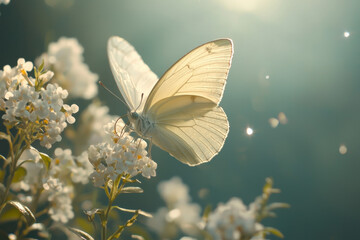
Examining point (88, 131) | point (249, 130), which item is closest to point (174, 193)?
point (88, 131)

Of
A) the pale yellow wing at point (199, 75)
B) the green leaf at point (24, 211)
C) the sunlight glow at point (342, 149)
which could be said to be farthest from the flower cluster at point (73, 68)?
the sunlight glow at point (342, 149)

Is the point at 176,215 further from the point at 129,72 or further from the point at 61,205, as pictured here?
the point at 129,72

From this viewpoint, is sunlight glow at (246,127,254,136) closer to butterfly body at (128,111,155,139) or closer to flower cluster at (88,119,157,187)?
butterfly body at (128,111,155,139)

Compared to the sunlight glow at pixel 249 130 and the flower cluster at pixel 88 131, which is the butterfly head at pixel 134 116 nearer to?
the flower cluster at pixel 88 131

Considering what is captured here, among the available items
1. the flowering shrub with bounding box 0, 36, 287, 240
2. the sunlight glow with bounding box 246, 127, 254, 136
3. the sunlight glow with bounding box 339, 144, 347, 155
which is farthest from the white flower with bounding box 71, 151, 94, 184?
the sunlight glow with bounding box 339, 144, 347, 155

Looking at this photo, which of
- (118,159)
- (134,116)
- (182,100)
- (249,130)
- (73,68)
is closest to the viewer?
(118,159)

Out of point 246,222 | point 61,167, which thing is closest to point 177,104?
point 61,167
